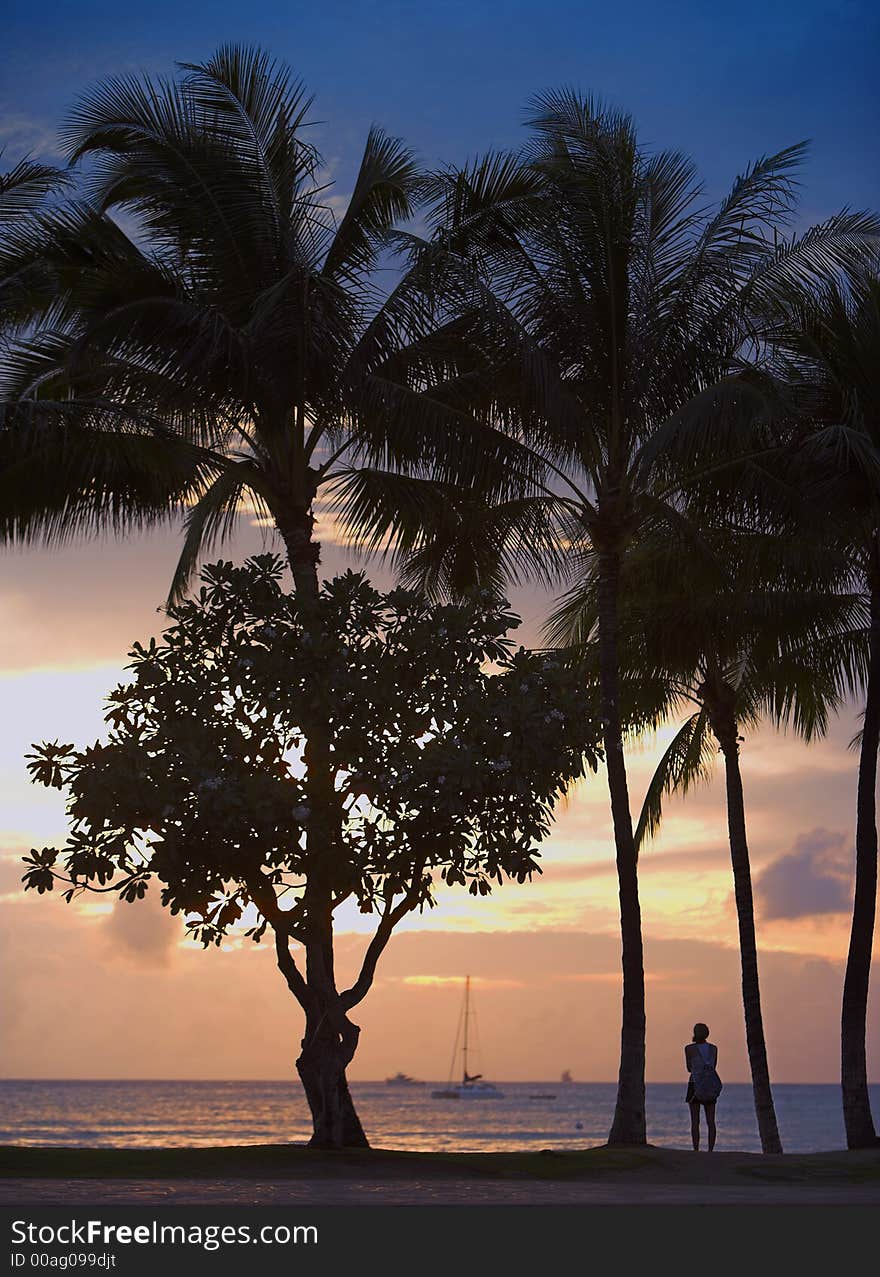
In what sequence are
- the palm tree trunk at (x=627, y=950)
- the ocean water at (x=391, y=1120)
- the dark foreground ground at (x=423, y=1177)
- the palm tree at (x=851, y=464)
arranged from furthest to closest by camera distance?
the ocean water at (x=391, y=1120), the palm tree at (x=851, y=464), the palm tree trunk at (x=627, y=950), the dark foreground ground at (x=423, y=1177)

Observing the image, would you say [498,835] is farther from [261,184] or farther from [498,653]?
[261,184]

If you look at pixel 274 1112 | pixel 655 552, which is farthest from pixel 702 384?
pixel 274 1112

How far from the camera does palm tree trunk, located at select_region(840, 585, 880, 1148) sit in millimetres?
19328

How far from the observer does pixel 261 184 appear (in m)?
16.9

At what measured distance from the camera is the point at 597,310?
59.6 feet

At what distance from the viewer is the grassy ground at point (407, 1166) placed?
488 inches

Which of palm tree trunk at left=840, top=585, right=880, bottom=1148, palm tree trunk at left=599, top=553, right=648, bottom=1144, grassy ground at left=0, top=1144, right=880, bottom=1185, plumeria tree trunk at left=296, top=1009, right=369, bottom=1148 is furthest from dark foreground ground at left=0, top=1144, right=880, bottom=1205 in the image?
palm tree trunk at left=840, top=585, right=880, bottom=1148

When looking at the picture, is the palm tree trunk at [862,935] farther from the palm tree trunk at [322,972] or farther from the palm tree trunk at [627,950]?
the palm tree trunk at [322,972]

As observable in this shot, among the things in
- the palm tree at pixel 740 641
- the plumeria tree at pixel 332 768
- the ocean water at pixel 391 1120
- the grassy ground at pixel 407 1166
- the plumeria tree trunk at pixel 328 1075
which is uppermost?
the palm tree at pixel 740 641

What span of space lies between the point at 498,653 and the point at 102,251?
→ 21.7 ft

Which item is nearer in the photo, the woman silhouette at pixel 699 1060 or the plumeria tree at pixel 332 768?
the plumeria tree at pixel 332 768

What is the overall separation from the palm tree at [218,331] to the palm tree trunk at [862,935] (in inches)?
281

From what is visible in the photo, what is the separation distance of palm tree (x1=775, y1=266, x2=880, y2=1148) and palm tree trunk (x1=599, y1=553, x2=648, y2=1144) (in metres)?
3.69

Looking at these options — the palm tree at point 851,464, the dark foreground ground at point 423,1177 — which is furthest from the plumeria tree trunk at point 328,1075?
the palm tree at point 851,464
